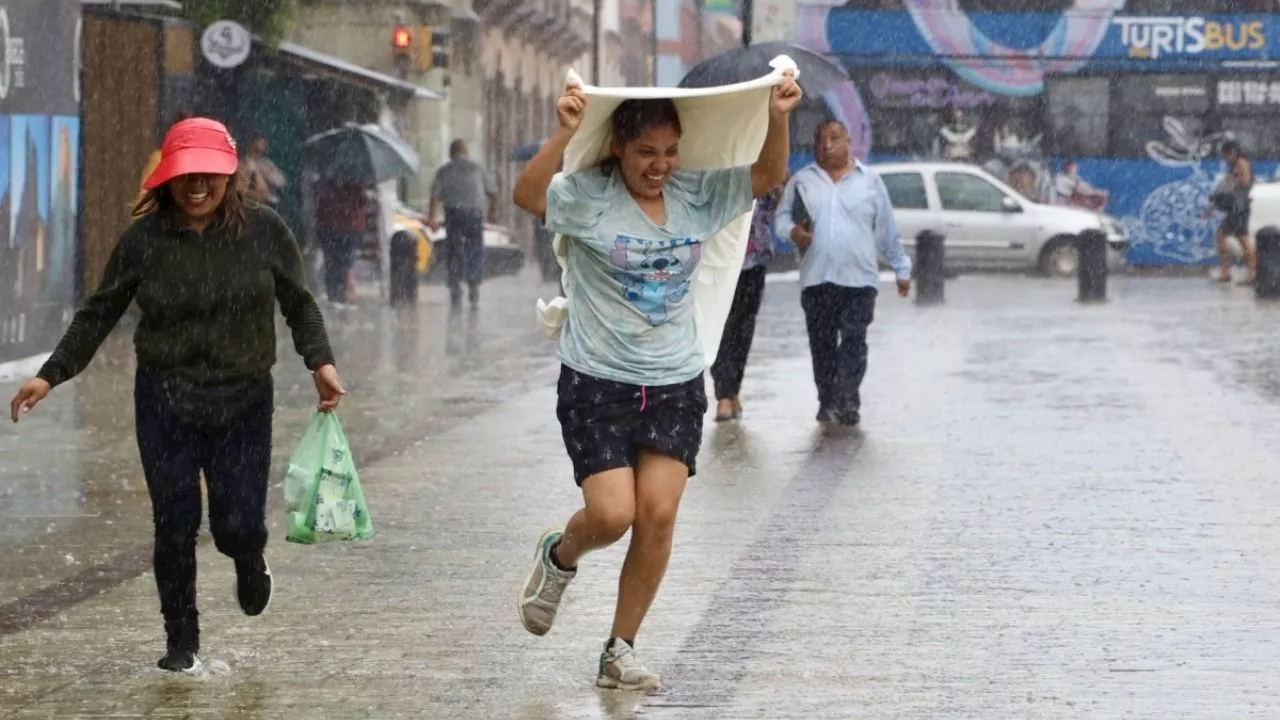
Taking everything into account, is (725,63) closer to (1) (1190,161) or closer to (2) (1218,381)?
(2) (1218,381)

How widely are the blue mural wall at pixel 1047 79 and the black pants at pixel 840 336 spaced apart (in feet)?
63.6

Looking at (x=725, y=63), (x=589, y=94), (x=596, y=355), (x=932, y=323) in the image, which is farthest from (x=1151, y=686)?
(x=932, y=323)

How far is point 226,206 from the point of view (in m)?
6.45

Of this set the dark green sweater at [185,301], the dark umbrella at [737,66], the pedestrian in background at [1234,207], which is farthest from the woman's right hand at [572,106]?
the pedestrian in background at [1234,207]

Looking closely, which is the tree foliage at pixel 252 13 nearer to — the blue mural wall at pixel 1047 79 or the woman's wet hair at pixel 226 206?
the blue mural wall at pixel 1047 79

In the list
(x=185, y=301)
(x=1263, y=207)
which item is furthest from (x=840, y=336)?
(x=1263, y=207)

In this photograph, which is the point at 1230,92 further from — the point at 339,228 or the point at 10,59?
the point at 10,59

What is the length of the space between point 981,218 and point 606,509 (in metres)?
27.0

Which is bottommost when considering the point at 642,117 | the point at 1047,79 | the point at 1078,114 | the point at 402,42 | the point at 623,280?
the point at 623,280

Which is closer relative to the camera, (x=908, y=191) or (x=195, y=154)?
(x=195, y=154)

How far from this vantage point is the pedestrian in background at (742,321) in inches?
527

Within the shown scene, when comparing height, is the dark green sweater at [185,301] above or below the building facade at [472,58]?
below

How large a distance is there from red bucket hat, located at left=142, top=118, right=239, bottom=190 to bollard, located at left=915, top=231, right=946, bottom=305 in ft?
68.2

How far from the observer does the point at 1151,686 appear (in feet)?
20.8
